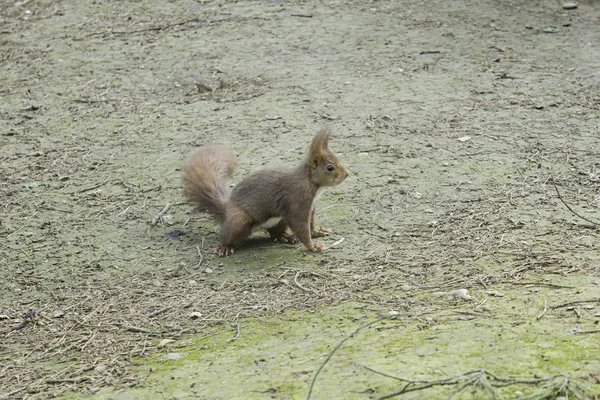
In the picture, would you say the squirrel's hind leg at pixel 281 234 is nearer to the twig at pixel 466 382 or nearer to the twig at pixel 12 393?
the twig at pixel 12 393

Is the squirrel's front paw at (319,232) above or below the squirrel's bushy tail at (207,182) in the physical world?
below

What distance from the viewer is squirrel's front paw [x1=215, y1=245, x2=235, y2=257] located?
4.94m

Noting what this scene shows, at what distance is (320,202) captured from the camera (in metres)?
5.53

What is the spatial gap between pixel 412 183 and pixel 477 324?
6.38 ft

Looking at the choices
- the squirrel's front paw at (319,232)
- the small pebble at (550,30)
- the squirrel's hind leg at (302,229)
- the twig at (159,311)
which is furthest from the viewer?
the small pebble at (550,30)

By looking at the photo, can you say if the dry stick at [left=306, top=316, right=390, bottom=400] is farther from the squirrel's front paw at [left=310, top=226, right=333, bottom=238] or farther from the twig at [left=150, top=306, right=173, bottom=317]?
the squirrel's front paw at [left=310, top=226, right=333, bottom=238]

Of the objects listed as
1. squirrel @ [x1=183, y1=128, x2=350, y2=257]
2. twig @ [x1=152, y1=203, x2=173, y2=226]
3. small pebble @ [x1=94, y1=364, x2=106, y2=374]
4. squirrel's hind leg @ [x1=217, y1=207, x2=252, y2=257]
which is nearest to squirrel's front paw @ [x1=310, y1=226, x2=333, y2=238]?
squirrel @ [x1=183, y1=128, x2=350, y2=257]

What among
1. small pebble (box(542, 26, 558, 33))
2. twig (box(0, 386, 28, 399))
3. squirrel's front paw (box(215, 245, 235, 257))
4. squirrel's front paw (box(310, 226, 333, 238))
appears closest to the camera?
twig (box(0, 386, 28, 399))

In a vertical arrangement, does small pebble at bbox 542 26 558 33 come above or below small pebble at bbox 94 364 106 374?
below

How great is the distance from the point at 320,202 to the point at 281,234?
49cm

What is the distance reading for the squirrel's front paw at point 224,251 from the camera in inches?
194

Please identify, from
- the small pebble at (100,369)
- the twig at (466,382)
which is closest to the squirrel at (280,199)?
the small pebble at (100,369)

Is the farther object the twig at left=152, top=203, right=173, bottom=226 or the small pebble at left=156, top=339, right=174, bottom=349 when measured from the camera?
the twig at left=152, top=203, right=173, bottom=226

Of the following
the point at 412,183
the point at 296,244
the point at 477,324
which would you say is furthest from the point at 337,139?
the point at 477,324
